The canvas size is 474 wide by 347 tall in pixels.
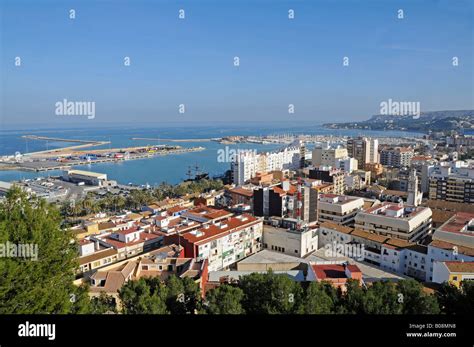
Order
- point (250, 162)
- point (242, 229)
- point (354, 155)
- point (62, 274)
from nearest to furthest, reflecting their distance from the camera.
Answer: point (62, 274), point (242, 229), point (250, 162), point (354, 155)

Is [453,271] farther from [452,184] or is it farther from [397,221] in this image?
[452,184]

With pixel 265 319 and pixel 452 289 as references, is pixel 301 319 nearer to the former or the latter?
pixel 265 319

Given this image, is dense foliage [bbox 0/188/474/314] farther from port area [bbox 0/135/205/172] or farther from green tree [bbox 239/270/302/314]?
port area [bbox 0/135/205/172]

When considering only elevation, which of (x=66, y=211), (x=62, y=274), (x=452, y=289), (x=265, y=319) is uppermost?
(x=265, y=319)

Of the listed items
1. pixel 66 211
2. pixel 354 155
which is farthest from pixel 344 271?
pixel 354 155

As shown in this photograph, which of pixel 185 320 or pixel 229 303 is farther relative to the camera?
pixel 229 303

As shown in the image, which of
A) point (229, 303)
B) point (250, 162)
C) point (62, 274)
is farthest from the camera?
point (250, 162)

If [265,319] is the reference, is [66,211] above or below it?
below
